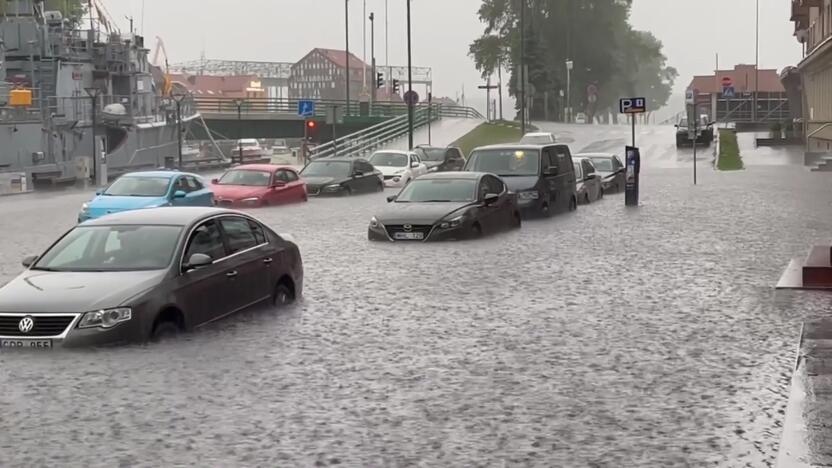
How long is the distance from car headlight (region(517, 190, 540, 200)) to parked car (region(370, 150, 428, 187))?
17758mm

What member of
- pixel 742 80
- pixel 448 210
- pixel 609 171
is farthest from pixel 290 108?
pixel 742 80

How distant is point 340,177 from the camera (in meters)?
38.8

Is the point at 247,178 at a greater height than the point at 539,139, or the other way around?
the point at 539,139

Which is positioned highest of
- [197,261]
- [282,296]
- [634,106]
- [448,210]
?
[634,106]

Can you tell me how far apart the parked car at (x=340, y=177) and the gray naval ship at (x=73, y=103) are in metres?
12.8

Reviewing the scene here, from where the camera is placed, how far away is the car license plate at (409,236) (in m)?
21.5

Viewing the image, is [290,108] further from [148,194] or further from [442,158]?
[148,194]

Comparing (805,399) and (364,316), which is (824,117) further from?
(805,399)

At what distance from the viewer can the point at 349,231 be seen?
25.0 meters

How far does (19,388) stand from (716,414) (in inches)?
Result: 206

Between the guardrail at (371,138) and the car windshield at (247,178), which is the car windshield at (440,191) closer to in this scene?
the car windshield at (247,178)

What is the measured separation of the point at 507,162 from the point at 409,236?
741 centimetres

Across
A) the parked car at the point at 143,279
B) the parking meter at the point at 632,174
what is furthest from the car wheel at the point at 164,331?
the parking meter at the point at 632,174

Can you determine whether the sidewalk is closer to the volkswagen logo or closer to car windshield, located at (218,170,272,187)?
the volkswagen logo
